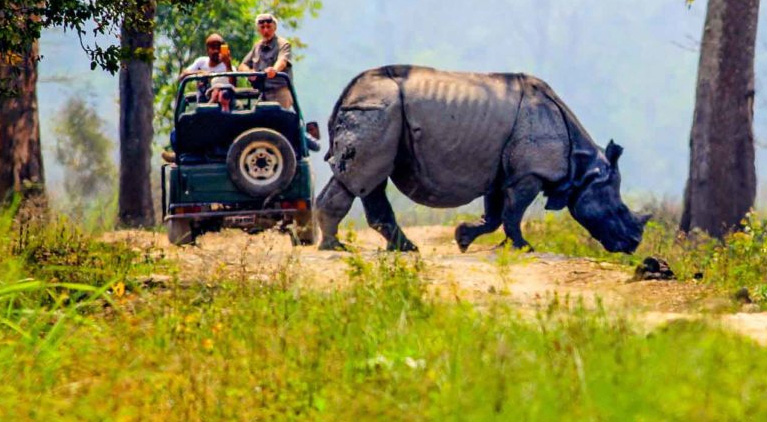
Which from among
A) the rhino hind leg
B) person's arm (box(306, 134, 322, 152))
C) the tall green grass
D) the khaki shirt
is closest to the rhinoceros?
the rhino hind leg

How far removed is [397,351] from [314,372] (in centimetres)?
59

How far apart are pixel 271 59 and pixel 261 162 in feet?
5.01

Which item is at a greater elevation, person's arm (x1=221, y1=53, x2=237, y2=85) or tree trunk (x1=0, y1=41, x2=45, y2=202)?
person's arm (x1=221, y1=53, x2=237, y2=85)

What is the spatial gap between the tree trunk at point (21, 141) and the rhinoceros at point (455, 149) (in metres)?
4.71

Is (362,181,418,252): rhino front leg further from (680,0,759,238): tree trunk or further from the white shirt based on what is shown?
(680,0,759,238): tree trunk

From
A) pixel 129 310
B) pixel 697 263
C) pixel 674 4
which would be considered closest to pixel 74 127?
pixel 697 263

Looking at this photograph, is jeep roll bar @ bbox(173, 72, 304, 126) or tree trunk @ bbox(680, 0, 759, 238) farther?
tree trunk @ bbox(680, 0, 759, 238)

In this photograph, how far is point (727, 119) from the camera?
1883 centimetres

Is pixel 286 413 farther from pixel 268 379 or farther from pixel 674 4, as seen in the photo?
pixel 674 4

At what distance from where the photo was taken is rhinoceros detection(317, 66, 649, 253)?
15.4 metres

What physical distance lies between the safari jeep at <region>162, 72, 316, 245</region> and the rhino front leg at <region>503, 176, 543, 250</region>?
208cm

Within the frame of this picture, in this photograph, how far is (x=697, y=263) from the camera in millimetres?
14258

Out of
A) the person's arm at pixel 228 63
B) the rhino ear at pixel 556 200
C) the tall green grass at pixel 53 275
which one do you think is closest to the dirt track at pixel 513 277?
the tall green grass at pixel 53 275

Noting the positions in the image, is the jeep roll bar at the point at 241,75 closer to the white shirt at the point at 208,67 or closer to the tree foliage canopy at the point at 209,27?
the white shirt at the point at 208,67
